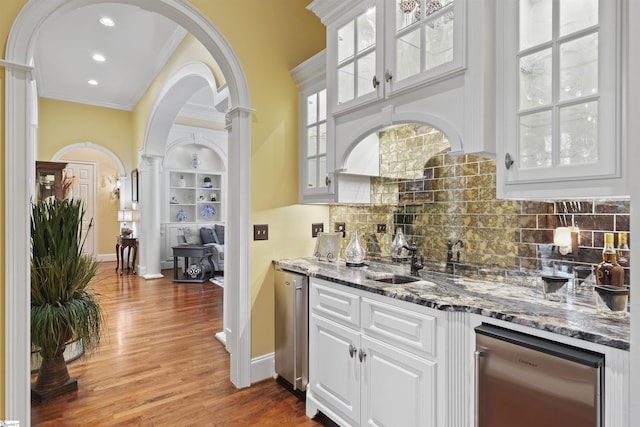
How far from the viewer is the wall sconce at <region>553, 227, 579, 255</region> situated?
1608 mm

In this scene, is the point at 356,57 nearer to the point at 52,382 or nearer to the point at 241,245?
the point at 241,245

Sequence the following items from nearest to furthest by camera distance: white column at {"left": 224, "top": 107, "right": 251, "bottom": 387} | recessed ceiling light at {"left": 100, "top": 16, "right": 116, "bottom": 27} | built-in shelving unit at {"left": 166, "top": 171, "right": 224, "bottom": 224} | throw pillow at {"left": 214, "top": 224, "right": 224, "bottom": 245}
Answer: white column at {"left": 224, "top": 107, "right": 251, "bottom": 387} < recessed ceiling light at {"left": 100, "top": 16, "right": 116, "bottom": 27} < throw pillow at {"left": 214, "top": 224, "right": 224, "bottom": 245} < built-in shelving unit at {"left": 166, "top": 171, "right": 224, "bottom": 224}

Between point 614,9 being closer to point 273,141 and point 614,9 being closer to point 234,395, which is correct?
point 273,141

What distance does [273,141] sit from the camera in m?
2.78

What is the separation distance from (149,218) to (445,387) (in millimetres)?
6460

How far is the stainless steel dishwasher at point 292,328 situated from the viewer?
7.90 ft

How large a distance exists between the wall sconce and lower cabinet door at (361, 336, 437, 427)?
81 centimetres

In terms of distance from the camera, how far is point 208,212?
8.39m

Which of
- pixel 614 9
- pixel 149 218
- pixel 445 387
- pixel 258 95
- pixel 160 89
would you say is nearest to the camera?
pixel 614 9

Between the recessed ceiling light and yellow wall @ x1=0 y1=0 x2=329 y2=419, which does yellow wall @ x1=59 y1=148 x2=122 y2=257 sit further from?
yellow wall @ x1=0 y1=0 x2=329 y2=419

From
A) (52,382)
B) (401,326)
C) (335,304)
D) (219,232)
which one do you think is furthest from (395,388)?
(219,232)

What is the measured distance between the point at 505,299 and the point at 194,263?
581cm

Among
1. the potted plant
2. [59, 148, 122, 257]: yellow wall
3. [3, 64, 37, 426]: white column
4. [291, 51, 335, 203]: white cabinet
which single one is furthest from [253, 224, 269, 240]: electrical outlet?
[59, 148, 122, 257]: yellow wall

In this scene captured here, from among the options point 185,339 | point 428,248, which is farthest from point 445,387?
point 185,339
